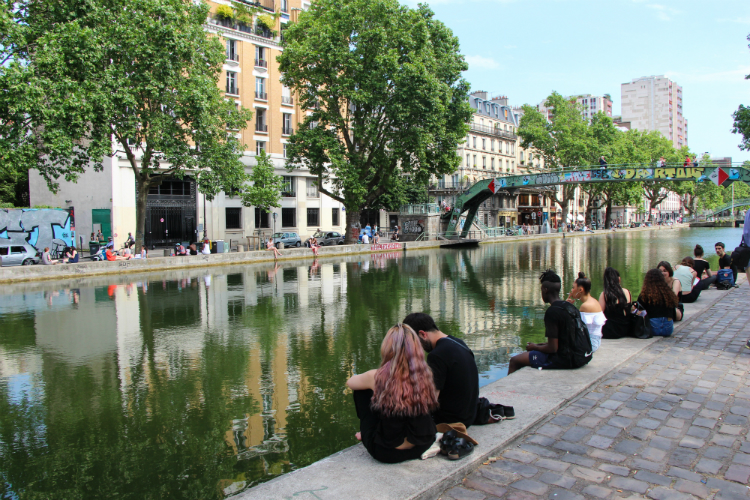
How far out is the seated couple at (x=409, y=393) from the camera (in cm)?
368

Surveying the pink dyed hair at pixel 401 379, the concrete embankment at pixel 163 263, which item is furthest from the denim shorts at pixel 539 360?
the concrete embankment at pixel 163 263

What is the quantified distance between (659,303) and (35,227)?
30.6m

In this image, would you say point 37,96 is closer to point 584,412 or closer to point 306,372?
point 306,372

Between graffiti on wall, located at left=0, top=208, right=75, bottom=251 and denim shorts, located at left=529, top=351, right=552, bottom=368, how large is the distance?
29.6 m

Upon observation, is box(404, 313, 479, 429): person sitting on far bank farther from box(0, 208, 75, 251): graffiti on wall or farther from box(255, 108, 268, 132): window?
box(255, 108, 268, 132): window

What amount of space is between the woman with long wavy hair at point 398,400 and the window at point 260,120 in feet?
134

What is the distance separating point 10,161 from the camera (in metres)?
21.3

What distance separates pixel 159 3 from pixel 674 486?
2546cm

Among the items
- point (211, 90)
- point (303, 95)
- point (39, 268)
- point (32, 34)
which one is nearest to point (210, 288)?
point (39, 268)

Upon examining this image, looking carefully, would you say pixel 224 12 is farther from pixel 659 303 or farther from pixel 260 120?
pixel 659 303

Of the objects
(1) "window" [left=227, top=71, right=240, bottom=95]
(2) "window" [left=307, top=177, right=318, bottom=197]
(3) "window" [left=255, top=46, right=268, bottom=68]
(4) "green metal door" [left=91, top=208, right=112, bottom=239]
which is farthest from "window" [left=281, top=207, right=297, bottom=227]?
(4) "green metal door" [left=91, top=208, right=112, bottom=239]

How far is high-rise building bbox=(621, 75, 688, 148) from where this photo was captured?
165375mm

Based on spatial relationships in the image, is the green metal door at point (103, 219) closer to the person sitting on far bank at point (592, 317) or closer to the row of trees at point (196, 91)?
the row of trees at point (196, 91)

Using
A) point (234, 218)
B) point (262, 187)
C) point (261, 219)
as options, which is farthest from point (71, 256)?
point (261, 219)
